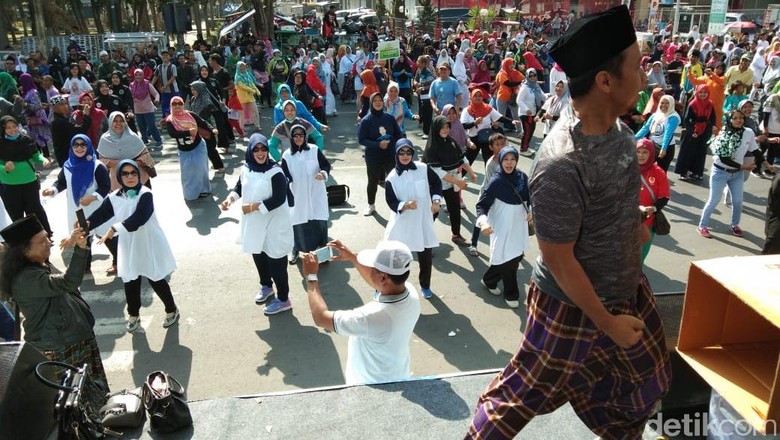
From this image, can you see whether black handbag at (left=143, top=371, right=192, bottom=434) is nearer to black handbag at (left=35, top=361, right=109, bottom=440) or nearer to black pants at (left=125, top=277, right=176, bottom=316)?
black handbag at (left=35, top=361, right=109, bottom=440)

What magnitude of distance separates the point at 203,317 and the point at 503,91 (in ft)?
29.4

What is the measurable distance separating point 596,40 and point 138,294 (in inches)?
209

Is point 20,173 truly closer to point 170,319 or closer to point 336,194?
point 170,319

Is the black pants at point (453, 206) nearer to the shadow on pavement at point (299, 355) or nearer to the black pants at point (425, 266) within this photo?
→ the black pants at point (425, 266)

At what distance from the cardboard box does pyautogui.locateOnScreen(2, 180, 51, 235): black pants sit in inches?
300

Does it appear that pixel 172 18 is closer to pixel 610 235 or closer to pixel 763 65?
pixel 763 65

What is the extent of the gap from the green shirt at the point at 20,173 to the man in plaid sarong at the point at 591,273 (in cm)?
724

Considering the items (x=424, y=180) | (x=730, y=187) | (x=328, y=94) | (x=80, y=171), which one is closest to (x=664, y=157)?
(x=730, y=187)

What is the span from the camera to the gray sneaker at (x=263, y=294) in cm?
641

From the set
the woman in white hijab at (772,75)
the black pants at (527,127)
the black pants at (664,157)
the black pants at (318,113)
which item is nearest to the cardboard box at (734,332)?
the black pants at (664,157)

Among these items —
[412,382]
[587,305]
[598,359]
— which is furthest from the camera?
[412,382]

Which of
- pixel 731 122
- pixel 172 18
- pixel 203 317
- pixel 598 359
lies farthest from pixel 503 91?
pixel 172 18

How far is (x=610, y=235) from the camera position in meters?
1.88

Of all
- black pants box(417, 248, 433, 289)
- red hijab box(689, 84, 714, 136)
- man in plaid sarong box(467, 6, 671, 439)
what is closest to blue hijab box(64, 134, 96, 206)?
black pants box(417, 248, 433, 289)
